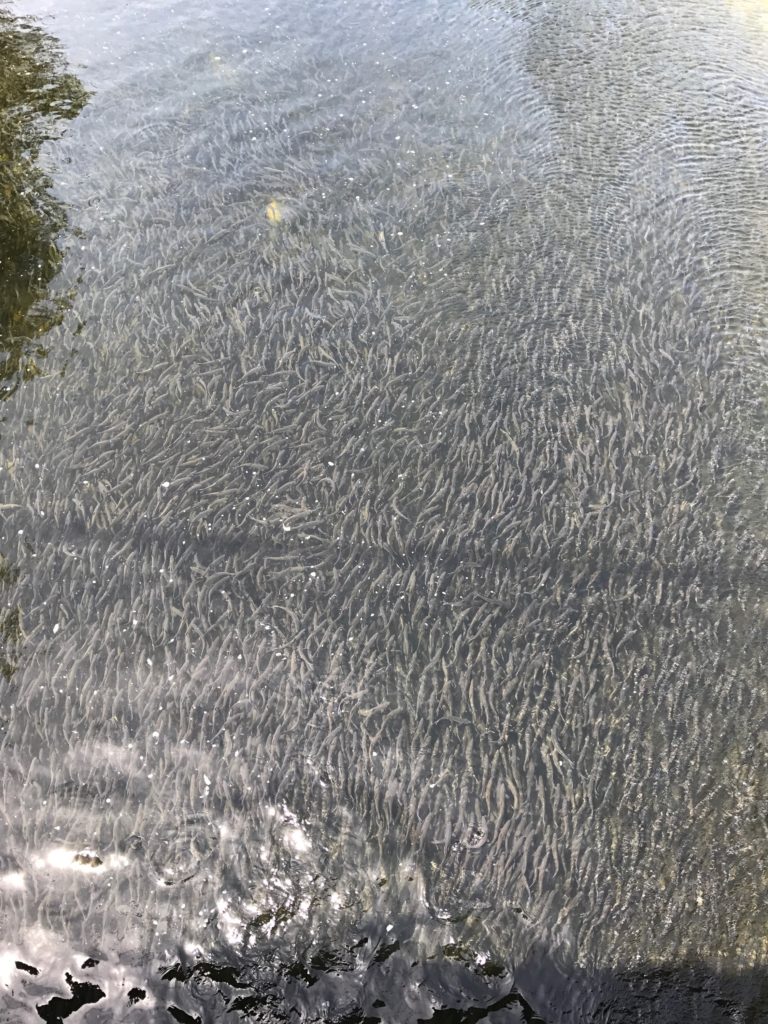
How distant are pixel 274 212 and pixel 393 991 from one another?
110 inches

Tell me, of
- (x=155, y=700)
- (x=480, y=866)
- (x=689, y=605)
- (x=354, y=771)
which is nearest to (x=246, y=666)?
(x=155, y=700)

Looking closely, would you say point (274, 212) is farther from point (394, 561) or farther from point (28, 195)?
point (394, 561)

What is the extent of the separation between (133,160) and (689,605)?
117 inches

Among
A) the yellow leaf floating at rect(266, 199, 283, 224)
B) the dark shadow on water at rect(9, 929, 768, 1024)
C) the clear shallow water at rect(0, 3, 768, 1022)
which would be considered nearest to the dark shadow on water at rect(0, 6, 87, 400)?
the clear shallow water at rect(0, 3, 768, 1022)

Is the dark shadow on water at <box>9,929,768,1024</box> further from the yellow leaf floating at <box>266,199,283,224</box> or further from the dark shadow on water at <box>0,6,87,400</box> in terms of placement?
the yellow leaf floating at <box>266,199,283,224</box>

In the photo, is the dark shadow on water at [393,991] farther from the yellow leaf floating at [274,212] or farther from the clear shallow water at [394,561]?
the yellow leaf floating at [274,212]

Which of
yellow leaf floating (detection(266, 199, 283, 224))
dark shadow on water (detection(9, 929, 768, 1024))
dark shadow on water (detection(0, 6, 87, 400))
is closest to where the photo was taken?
dark shadow on water (detection(9, 929, 768, 1024))

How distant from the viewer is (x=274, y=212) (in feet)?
10.5

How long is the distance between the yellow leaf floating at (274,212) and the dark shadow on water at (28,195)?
2.75 feet

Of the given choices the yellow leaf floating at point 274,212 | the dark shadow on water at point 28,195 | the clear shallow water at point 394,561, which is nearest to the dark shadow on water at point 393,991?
the clear shallow water at point 394,561

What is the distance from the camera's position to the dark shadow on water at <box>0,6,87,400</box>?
280 cm

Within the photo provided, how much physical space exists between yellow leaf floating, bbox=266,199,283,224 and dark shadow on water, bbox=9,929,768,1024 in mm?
2652

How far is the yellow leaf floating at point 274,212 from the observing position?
319cm

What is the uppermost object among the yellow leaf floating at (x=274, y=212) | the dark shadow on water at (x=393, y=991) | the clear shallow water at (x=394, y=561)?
the yellow leaf floating at (x=274, y=212)
